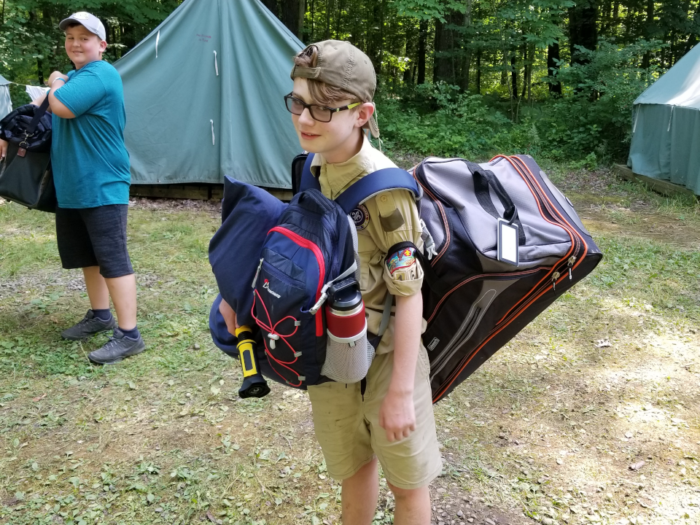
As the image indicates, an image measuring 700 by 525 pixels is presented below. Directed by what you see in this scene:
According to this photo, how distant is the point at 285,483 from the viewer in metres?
2.31

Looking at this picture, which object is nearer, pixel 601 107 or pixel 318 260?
pixel 318 260

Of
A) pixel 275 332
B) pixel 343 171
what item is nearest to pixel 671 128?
pixel 343 171

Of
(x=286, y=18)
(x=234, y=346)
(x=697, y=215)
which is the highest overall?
(x=286, y=18)

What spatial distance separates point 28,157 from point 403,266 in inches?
99.2

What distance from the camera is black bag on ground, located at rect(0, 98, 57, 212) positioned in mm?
2947

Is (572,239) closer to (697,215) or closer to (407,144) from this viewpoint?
(697,215)

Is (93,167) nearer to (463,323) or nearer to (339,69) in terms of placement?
(339,69)

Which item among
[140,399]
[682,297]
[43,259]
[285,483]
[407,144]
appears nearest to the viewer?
[285,483]

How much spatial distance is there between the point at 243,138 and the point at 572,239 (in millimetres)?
5364

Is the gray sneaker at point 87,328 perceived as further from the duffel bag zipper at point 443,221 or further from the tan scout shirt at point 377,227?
the duffel bag zipper at point 443,221

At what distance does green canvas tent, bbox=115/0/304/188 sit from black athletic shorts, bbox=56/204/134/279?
10.5 ft

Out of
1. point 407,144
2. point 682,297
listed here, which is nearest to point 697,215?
point 682,297

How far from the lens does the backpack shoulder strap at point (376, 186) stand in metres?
1.32

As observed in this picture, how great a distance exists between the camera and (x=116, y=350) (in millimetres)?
3164
